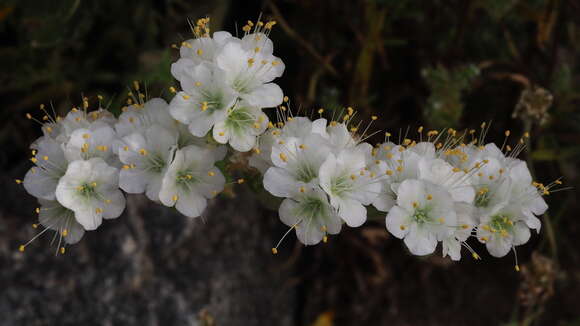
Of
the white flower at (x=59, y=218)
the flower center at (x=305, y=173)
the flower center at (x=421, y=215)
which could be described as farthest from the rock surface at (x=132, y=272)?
the flower center at (x=421, y=215)

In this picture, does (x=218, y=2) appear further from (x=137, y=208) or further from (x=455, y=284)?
(x=455, y=284)

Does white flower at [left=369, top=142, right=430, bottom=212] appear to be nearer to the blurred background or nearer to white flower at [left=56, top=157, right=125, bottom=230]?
white flower at [left=56, top=157, right=125, bottom=230]

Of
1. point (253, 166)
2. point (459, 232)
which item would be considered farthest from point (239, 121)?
point (459, 232)

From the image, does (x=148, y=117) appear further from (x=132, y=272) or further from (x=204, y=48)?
(x=132, y=272)

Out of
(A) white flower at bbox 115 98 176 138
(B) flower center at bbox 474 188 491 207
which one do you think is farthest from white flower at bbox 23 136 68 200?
(B) flower center at bbox 474 188 491 207

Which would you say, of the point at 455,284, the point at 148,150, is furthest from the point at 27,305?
the point at 455,284

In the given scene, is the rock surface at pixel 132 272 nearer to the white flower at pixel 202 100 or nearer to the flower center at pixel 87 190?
the flower center at pixel 87 190
